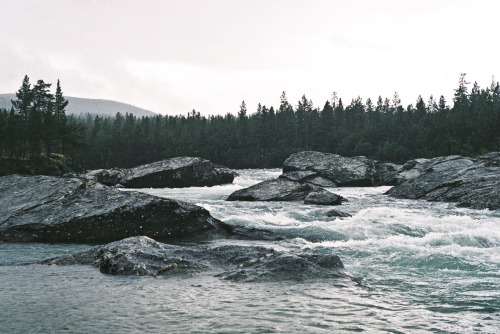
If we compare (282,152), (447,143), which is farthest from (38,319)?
(282,152)

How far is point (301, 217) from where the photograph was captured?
69.0 ft

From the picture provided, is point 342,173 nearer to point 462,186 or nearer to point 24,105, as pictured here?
point 462,186

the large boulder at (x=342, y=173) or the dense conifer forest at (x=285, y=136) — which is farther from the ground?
the dense conifer forest at (x=285, y=136)

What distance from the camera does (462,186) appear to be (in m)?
29.3

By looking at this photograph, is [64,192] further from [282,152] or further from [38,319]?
[282,152]

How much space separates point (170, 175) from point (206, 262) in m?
39.8

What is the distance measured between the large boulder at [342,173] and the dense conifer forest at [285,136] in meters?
40.6

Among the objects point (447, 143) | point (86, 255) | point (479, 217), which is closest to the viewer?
point (86, 255)

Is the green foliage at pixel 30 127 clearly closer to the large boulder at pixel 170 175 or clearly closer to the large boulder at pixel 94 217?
the large boulder at pixel 170 175

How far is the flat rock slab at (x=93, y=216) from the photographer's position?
14.6 meters

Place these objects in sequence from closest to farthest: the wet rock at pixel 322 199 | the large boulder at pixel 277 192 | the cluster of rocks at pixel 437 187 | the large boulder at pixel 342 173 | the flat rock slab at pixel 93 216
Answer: the flat rock slab at pixel 93 216 → the cluster of rocks at pixel 437 187 → the wet rock at pixel 322 199 → the large boulder at pixel 277 192 → the large boulder at pixel 342 173

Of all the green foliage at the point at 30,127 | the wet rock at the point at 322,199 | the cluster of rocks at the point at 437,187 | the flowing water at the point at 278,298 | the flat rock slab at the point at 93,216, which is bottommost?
the flowing water at the point at 278,298

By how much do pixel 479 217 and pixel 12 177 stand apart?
23.4m

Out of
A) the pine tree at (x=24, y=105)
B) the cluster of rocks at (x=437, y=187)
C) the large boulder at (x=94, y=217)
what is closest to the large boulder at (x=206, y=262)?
the large boulder at (x=94, y=217)
